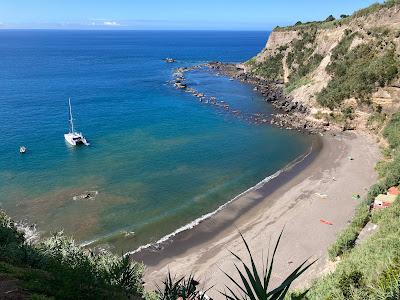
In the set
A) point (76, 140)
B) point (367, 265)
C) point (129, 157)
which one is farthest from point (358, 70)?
point (367, 265)

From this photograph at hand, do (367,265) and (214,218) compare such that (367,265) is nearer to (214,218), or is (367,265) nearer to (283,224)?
(283,224)

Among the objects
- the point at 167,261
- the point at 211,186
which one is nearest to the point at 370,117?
the point at 211,186

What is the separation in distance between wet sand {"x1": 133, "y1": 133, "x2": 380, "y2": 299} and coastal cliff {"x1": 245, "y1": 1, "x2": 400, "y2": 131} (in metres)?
10.7

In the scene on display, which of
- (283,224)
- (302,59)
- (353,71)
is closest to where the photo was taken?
(283,224)

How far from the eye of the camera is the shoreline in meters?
35.1

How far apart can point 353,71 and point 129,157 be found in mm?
44439

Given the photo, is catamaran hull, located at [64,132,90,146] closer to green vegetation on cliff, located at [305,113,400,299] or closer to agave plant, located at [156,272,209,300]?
agave plant, located at [156,272,209,300]

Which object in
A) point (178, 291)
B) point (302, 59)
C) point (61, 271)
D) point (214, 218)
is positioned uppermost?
point (302, 59)

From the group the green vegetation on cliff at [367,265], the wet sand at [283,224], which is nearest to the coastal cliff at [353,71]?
the wet sand at [283,224]

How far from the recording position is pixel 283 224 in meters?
38.9

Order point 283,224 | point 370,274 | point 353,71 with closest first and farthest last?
point 370,274
point 283,224
point 353,71

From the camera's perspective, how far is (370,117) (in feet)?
204

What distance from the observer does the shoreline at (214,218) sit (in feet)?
115

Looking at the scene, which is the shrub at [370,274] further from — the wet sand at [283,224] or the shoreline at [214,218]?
the shoreline at [214,218]
